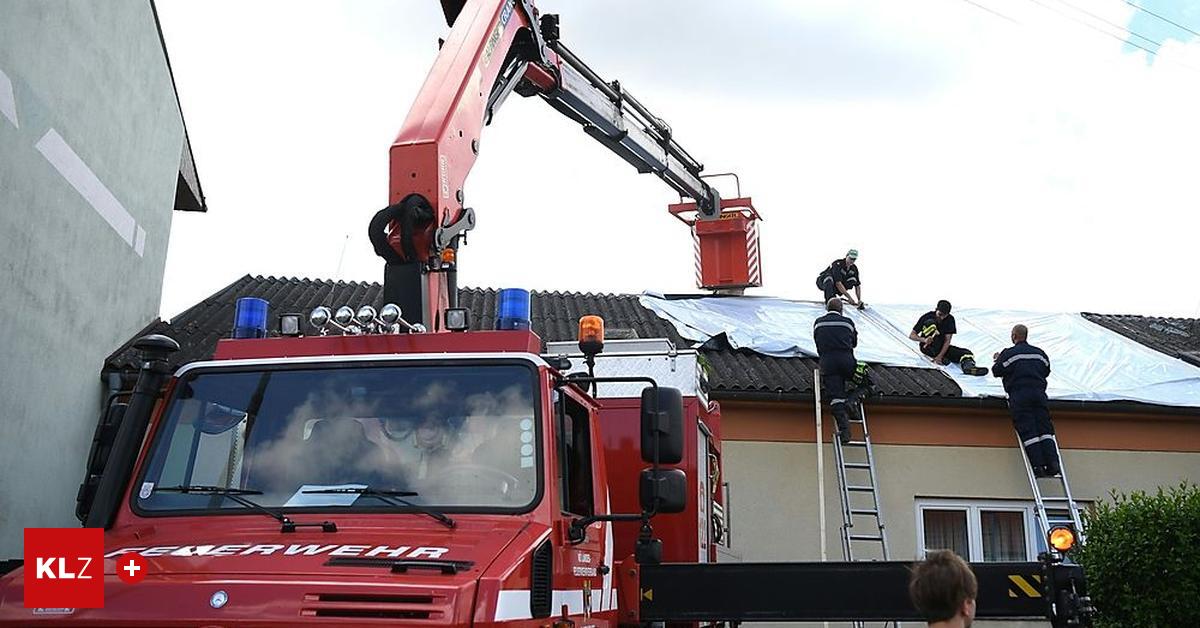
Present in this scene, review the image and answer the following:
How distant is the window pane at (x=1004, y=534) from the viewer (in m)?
10.6

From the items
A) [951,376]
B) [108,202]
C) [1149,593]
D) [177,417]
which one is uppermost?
[108,202]

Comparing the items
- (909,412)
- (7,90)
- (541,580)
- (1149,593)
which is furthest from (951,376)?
(7,90)

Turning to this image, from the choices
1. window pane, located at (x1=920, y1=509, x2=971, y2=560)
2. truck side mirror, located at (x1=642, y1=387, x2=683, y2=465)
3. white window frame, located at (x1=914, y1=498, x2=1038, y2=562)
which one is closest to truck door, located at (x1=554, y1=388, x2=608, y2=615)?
truck side mirror, located at (x1=642, y1=387, x2=683, y2=465)

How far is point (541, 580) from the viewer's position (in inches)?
143

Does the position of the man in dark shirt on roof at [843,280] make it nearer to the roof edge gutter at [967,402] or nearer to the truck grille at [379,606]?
the roof edge gutter at [967,402]

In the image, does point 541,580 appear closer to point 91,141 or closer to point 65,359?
point 65,359

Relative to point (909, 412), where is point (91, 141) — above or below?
Answer: above

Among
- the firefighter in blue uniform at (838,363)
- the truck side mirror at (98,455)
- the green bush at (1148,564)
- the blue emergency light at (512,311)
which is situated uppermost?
the firefighter in blue uniform at (838,363)

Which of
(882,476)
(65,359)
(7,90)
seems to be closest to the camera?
(7,90)

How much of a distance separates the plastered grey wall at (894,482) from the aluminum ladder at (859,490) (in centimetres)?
19

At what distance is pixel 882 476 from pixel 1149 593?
3021mm

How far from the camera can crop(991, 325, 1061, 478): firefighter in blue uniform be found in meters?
10.2

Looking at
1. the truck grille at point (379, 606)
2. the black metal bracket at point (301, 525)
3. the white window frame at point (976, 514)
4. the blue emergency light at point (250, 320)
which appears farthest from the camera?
the white window frame at point (976, 514)

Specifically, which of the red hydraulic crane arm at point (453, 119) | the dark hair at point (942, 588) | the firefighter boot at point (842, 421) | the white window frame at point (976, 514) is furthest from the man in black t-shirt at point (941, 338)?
the dark hair at point (942, 588)
